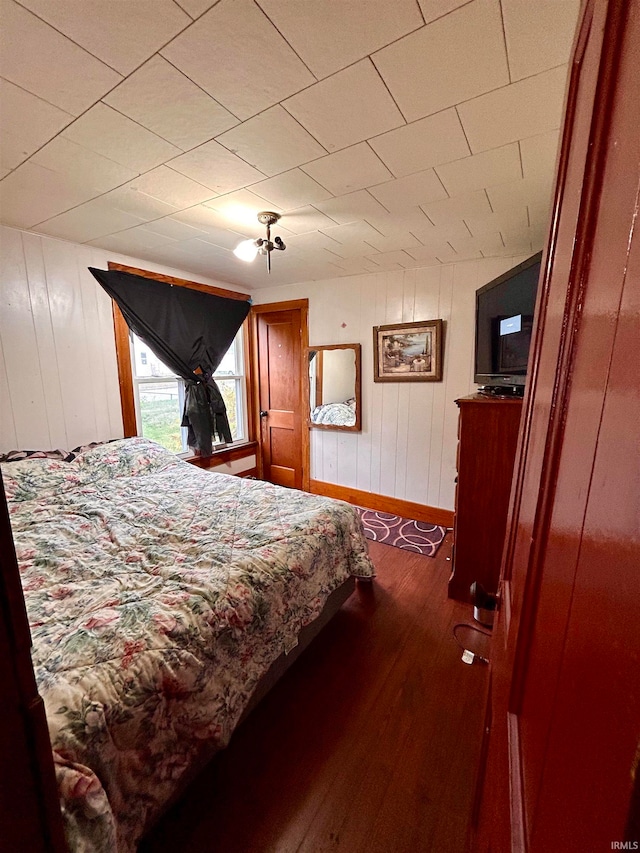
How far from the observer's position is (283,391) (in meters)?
4.04

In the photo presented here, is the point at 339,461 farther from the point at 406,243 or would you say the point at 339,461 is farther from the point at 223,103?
the point at 223,103

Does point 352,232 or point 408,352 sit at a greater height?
point 352,232

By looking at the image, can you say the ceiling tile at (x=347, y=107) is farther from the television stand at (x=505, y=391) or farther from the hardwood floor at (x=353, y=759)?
the hardwood floor at (x=353, y=759)

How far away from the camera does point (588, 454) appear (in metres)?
0.30

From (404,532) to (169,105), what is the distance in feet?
10.2

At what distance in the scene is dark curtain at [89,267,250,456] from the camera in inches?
115

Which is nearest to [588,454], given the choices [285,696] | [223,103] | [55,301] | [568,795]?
[568,795]

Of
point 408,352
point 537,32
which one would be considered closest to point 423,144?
point 537,32

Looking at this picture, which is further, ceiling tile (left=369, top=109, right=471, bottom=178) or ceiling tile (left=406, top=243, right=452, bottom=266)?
ceiling tile (left=406, top=243, right=452, bottom=266)

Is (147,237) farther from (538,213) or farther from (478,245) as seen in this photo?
(538,213)

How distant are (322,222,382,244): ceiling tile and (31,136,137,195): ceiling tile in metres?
1.19

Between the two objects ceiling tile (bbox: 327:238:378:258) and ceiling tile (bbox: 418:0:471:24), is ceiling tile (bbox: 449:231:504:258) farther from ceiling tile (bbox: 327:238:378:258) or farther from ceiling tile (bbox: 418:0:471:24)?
ceiling tile (bbox: 418:0:471:24)

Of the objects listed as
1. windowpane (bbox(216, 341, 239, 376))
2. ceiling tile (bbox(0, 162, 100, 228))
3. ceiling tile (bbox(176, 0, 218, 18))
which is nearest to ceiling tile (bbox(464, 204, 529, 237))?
ceiling tile (bbox(176, 0, 218, 18))

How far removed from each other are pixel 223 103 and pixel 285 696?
2426 mm
